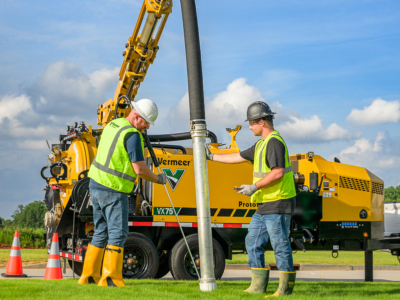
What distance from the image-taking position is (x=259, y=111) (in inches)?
224

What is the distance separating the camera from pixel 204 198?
5629mm

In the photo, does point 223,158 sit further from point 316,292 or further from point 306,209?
point 306,209

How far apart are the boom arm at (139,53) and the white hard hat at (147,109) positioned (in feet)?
16.5

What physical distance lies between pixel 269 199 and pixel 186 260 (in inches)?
156

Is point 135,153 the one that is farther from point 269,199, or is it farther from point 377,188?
point 377,188

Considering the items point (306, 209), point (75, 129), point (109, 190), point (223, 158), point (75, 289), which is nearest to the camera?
point (75, 289)

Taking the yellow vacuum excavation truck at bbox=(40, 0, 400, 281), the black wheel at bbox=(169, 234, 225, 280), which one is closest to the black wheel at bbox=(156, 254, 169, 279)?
the yellow vacuum excavation truck at bbox=(40, 0, 400, 281)

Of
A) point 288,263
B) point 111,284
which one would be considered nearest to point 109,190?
point 111,284

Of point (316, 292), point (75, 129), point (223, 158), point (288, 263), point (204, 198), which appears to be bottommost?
point (316, 292)

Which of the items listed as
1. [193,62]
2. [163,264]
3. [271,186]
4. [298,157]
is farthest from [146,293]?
[298,157]

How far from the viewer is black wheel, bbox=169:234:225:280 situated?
8898 millimetres

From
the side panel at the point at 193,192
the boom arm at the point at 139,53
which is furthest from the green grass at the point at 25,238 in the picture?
the side panel at the point at 193,192

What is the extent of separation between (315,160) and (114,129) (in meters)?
5.25

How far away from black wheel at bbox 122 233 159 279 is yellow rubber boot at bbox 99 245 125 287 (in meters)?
3.13
